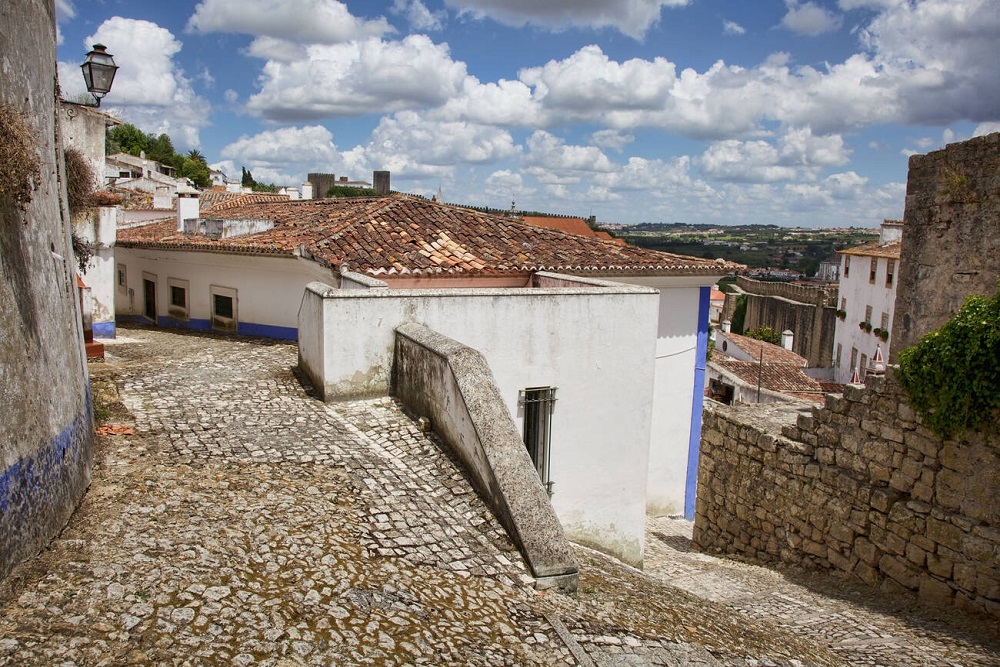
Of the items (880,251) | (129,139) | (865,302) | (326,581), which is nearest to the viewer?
(326,581)

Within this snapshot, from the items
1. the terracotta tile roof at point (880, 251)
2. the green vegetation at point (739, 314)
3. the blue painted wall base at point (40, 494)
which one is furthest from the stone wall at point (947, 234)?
the green vegetation at point (739, 314)

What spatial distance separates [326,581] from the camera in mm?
4379

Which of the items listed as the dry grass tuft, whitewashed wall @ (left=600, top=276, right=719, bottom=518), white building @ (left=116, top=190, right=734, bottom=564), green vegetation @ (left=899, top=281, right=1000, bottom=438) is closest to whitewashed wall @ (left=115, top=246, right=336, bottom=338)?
white building @ (left=116, top=190, right=734, bottom=564)

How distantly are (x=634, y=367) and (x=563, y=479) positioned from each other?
1.53m

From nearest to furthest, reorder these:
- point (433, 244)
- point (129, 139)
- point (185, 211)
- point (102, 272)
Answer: point (433, 244) → point (102, 272) → point (185, 211) → point (129, 139)

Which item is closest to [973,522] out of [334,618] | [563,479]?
[563,479]

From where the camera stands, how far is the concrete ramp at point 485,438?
5.12m

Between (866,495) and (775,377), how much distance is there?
58.5 feet

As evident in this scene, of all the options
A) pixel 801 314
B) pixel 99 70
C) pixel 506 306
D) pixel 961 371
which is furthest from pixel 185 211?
pixel 801 314

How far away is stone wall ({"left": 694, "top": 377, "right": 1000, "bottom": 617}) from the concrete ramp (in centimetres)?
428

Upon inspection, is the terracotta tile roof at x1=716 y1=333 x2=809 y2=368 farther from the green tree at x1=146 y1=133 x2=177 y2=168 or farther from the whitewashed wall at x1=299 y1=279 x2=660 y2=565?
the green tree at x1=146 y1=133 x2=177 y2=168

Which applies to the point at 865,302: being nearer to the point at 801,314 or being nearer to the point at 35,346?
the point at 801,314

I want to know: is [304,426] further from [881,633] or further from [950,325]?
[950,325]

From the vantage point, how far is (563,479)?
329 inches
